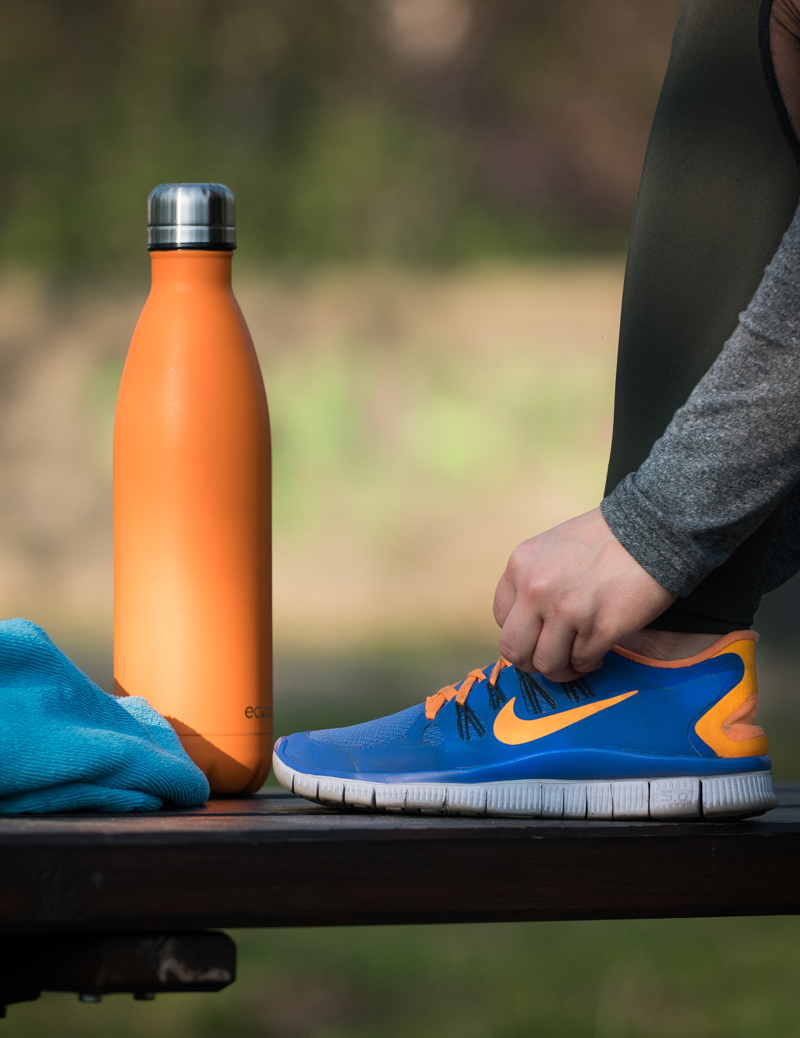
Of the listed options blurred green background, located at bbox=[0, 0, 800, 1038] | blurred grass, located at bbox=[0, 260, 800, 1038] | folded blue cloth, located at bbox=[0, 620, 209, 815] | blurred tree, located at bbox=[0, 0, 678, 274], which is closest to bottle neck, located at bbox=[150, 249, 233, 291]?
folded blue cloth, located at bbox=[0, 620, 209, 815]

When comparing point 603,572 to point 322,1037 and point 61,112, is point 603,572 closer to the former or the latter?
point 322,1037

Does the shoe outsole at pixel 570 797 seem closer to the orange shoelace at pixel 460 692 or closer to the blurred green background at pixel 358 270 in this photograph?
the orange shoelace at pixel 460 692

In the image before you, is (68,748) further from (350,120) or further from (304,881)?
(350,120)

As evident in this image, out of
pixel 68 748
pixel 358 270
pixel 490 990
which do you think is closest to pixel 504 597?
pixel 68 748

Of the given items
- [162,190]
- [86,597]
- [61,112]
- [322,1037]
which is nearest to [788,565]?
[162,190]

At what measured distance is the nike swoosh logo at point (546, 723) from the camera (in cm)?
72

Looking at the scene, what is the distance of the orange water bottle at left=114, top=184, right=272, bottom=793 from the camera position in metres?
0.84

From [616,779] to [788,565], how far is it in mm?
250

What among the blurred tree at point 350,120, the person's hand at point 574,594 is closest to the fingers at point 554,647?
the person's hand at point 574,594

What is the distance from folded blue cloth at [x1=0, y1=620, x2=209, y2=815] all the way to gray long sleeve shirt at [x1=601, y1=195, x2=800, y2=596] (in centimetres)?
33

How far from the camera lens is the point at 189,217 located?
86 centimetres

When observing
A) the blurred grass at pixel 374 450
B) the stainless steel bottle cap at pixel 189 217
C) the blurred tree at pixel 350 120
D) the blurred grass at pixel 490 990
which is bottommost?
the blurred grass at pixel 490 990

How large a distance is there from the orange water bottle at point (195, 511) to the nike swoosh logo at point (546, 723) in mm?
221

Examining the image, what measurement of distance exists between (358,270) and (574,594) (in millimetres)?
5139
